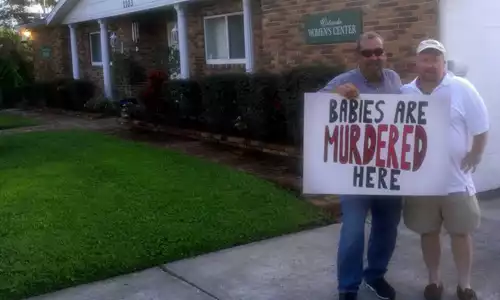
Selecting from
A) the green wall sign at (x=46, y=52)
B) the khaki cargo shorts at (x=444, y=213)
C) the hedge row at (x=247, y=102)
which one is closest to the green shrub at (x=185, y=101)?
the hedge row at (x=247, y=102)

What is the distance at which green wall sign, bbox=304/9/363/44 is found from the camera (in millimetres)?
8188

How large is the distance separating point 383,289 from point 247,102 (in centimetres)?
621

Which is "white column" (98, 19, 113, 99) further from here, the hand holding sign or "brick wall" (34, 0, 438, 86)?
the hand holding sign

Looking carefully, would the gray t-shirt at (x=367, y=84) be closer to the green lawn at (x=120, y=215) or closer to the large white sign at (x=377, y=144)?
the large white sign at (x=377, y=144)

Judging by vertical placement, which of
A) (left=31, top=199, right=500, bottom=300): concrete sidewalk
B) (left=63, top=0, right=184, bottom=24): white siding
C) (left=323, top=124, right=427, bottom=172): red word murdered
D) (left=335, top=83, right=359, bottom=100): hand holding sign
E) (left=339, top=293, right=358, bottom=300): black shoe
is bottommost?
(left=31, top=199, right=500, bottom=300): concrete sidewalk

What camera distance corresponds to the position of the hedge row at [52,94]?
1848 centimetres

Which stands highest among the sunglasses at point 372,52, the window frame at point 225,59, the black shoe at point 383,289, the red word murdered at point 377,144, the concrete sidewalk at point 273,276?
the window frame at point 225,59

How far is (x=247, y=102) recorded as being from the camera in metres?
10.0

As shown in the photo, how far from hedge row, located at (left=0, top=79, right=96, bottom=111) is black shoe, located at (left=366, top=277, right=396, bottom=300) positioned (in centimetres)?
1546

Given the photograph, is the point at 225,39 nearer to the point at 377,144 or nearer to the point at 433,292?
the point at 377,144

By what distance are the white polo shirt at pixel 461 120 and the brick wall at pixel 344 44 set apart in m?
3.37

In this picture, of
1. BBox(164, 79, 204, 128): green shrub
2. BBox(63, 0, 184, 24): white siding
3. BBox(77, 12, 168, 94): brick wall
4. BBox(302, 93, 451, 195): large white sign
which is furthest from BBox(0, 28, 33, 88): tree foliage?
BBox(302, 93, 451, 195): large white sign

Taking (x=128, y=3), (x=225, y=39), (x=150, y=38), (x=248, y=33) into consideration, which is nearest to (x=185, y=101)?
(x=225, y=39)

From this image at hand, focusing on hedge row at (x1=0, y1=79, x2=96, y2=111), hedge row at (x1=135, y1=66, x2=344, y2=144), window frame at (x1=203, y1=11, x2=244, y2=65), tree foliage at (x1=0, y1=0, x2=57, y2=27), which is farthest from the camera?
tree foliage at (x1=0, y1=0, x2=57, y2=27)
